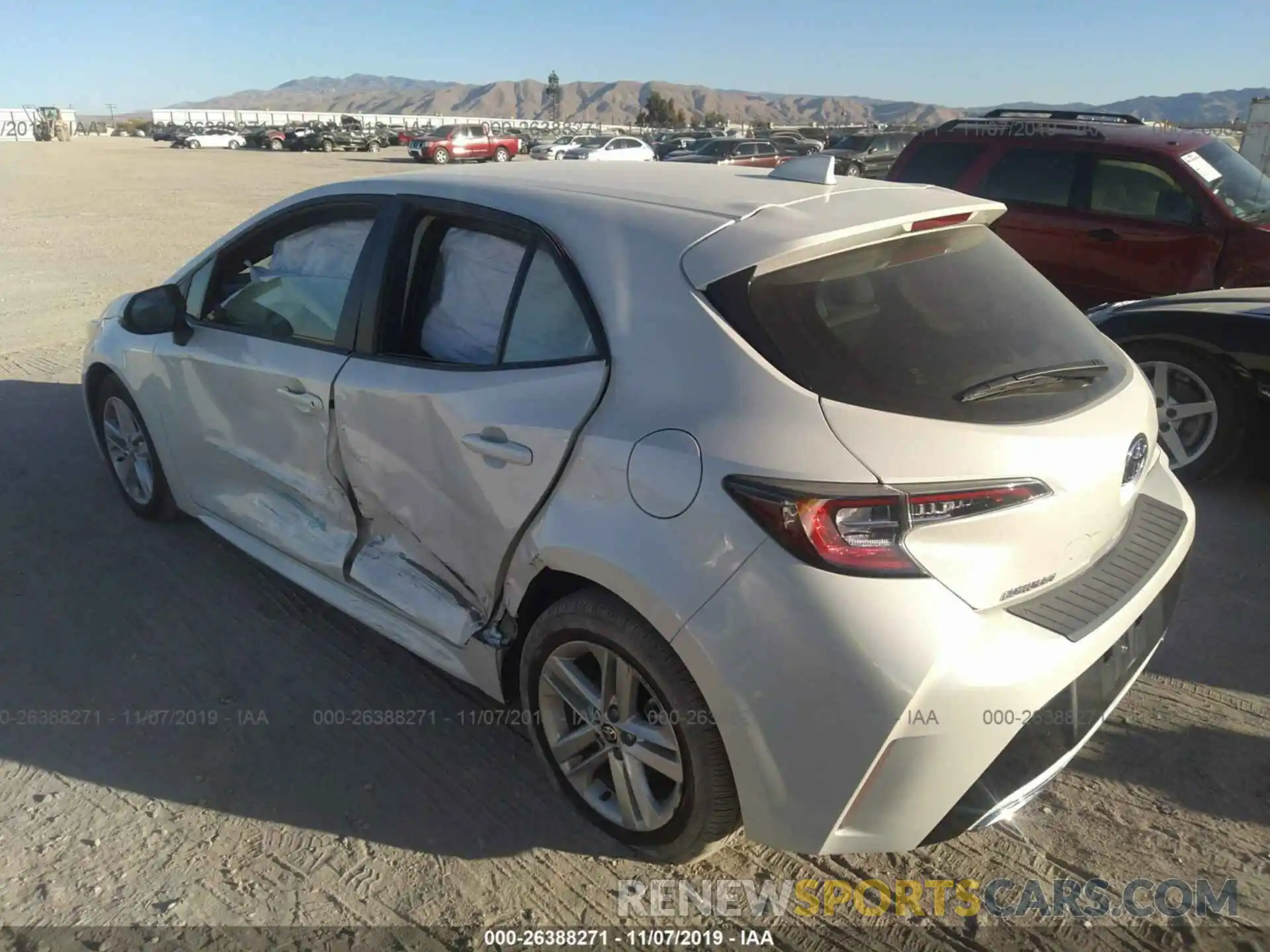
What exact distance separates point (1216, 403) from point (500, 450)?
3.94 metres

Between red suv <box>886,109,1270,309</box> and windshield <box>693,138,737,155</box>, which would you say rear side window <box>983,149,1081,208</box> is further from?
windshield <box>693,138,737,155</box>

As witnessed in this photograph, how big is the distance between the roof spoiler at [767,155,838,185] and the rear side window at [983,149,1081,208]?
17.0 feet

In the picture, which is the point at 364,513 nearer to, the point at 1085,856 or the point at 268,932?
the point at 268,932

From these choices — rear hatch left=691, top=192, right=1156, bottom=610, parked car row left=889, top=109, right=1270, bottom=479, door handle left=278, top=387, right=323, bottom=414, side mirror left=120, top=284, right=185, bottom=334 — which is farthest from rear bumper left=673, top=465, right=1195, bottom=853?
parked car row left=889, top=109, right=1270, bottom=479

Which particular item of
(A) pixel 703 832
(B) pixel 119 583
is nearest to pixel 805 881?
(A) pixel 703 832

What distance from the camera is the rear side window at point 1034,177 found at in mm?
7316

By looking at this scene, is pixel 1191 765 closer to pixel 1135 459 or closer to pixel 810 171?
pixel 1135 459

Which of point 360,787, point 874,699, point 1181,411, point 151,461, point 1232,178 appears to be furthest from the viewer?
point 1232,178

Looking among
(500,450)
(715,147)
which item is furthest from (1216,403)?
(715,147)

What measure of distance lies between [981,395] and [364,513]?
1983 mm

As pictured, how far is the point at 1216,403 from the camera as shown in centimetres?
466

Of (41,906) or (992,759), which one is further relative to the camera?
(41,906)

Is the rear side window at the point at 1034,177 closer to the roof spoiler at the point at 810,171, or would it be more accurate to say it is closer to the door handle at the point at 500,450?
the roof spoiler at the point at 810,171

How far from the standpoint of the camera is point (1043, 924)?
233cm
